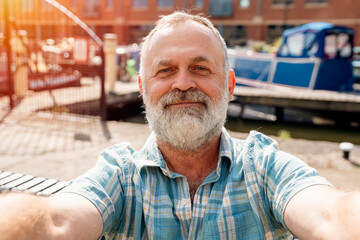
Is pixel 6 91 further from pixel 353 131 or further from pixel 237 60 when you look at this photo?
pixel 353 131

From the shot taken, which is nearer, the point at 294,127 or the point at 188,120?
the point at 188,120

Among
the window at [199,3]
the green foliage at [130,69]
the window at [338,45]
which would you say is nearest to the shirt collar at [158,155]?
the window at [338,45]

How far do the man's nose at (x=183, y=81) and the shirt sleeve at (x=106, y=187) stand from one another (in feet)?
1.48

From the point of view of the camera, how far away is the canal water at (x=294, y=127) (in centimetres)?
871

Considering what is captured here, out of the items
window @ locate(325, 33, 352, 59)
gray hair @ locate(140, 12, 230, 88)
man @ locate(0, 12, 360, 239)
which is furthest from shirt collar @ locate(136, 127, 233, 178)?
window @ locate(325, 33, 352, 59)

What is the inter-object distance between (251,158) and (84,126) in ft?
15.3

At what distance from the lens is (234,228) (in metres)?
1.50

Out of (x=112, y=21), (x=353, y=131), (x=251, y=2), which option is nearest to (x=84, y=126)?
(x=353, y=131)

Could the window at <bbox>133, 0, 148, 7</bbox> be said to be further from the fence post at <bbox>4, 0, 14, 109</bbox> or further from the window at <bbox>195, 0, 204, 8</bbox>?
the fence post at <bbox>4, 0, 14, 109</bbox>

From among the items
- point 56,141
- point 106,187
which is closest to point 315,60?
point 56,141

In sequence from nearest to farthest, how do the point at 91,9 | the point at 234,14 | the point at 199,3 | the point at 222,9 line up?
1. the point at 234,14
2. the point at 222,9
3. the point at 199,3
4. the point at 91,9

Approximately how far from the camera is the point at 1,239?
3.29ft

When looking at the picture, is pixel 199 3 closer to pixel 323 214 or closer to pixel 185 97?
pixel 185 97

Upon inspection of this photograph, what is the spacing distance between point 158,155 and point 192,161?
0.18m
